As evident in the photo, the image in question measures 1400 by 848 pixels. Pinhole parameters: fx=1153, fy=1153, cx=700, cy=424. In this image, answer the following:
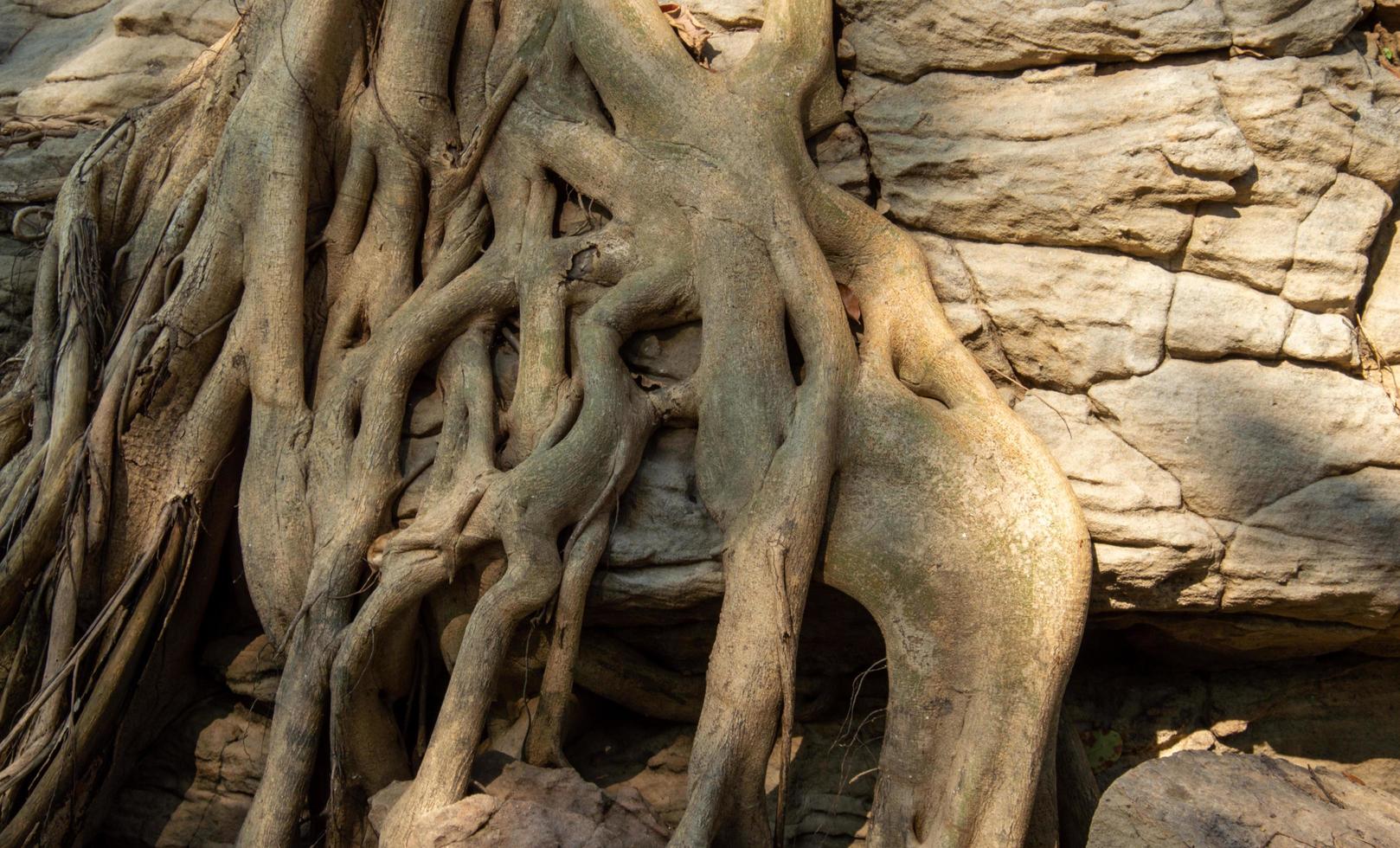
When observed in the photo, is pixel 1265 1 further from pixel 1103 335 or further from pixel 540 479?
pixel 540 479

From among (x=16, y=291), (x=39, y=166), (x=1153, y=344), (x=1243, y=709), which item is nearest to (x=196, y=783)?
(x=16, y=291)

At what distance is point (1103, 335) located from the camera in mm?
3387

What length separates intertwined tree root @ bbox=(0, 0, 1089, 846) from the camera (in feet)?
9.56

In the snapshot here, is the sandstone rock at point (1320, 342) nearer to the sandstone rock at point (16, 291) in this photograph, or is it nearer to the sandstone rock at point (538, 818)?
the sandstone rock at point (538, 818)

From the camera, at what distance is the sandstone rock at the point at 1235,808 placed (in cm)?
252

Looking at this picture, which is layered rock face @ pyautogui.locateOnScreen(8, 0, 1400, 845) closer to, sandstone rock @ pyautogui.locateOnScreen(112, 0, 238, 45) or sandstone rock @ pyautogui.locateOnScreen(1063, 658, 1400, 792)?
sandstone rock @ pyautogui.locateOnScreen(1063, 658, 1400, 792)

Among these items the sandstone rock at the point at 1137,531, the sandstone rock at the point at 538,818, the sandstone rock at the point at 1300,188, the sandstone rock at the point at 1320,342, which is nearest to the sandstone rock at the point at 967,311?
the sandstone rock at the point at 1137,531

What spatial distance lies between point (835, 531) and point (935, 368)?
0.57 metres

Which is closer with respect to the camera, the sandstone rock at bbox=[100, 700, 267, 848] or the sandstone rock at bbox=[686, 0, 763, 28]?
the sandstone rock at bbox=[100, 700, 267, 848]

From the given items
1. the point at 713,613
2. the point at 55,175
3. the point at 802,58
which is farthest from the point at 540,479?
the point at 55,175

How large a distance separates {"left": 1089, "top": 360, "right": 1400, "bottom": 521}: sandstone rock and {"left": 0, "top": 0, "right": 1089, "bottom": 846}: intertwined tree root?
475 millimetres

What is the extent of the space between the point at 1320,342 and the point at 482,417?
2433 millimetres

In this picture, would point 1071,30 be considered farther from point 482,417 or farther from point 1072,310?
point 482,417

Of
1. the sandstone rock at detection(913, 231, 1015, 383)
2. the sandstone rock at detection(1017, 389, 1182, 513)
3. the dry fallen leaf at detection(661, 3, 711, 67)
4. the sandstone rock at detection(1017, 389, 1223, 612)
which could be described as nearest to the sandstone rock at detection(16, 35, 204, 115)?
the dry fallen leaf at detection(661, 3, 711, 67)
